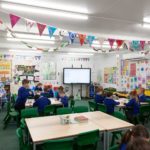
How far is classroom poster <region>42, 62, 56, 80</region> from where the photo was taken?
10.5 metres

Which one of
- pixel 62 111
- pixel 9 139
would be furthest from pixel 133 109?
pixel 9 139

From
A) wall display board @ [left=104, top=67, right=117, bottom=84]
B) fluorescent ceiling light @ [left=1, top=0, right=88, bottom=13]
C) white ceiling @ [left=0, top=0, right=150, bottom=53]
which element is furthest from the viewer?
wall display board @ [left=104, top=67, right=117, bottom=84]

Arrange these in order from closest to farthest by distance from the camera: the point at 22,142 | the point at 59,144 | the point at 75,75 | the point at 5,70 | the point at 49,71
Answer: the point at 59,144 < the point at 22,142 < the point at 5,70 < the point at 49,71 < the point at 75,75

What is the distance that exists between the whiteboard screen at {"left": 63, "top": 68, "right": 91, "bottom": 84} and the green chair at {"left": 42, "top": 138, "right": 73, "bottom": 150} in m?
8.24

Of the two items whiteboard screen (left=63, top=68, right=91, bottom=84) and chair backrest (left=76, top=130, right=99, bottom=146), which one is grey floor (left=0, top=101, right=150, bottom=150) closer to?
chair backrest (left=76, top=130, right=99, bottom=146)

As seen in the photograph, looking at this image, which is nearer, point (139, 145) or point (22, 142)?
point (139, 145)

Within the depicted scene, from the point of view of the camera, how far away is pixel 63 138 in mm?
2791

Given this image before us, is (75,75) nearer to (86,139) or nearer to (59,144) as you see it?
(86,139)

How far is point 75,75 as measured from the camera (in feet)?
36.2

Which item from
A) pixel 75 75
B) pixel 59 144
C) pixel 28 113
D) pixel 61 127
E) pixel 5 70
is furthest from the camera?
pixel 75 75

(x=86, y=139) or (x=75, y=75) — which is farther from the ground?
(x=75, y=75)

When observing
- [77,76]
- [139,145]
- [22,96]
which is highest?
[77,76]

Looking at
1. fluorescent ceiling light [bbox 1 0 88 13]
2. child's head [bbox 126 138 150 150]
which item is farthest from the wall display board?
child's head [bbox 126 138 150 150]

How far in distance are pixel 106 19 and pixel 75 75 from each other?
611 cm
